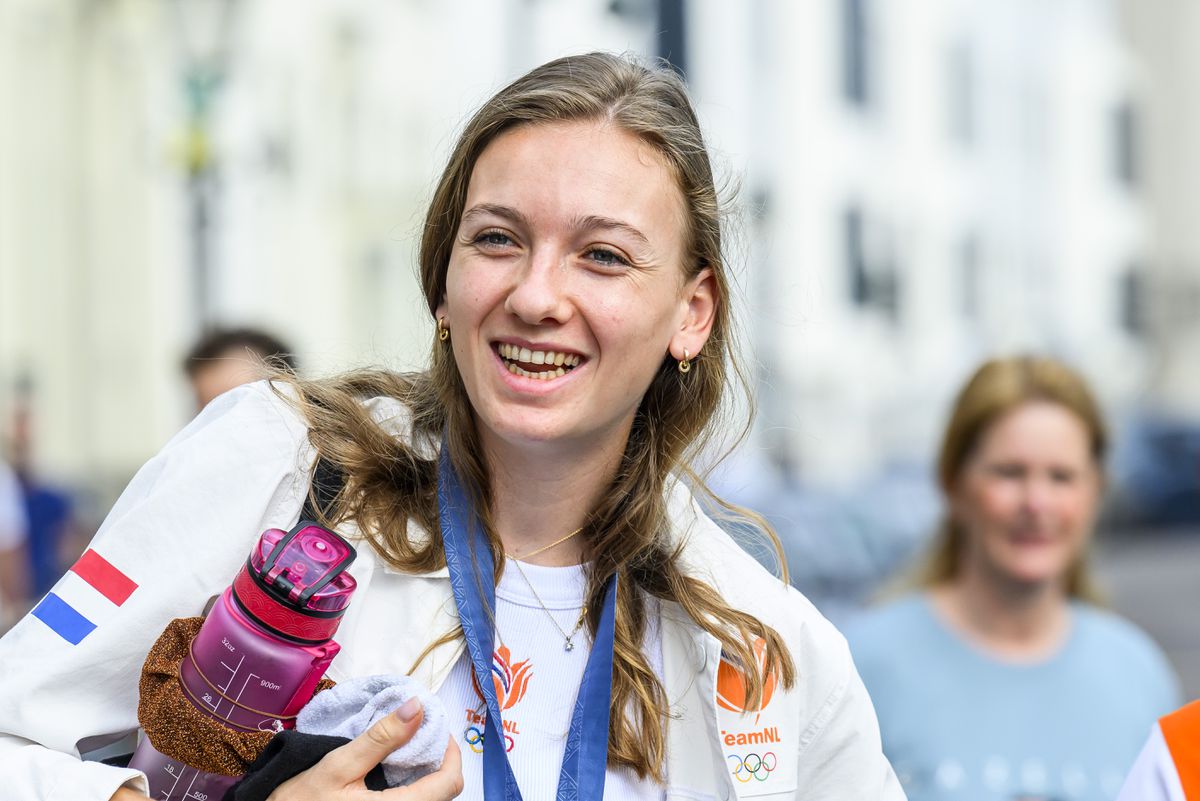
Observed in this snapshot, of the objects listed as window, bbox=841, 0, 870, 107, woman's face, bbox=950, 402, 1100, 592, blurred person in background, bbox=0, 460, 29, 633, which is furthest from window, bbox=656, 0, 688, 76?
window, bbox=841, 0, 870, 107

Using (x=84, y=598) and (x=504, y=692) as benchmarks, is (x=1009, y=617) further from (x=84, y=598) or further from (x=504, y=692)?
(x=84, y=598)

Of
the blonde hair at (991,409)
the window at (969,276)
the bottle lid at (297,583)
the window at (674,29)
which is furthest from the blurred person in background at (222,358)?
the window at (969,276)

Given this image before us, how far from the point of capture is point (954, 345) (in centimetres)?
3412

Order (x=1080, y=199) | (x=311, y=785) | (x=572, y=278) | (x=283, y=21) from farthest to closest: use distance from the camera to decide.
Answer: (x=1080, y=199) < (x=283, y=21) < (x=572, y=278) < (x=311, y=785)

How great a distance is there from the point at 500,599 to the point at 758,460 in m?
11.6

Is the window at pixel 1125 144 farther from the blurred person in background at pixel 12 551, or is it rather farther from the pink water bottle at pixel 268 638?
the pink water bottle at pixel 268 638

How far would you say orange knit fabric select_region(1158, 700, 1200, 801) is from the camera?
90.4 inches

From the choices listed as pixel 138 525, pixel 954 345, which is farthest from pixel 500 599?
pixel 954 345

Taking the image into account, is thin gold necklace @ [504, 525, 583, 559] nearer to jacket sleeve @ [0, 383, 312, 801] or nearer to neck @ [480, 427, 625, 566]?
neck @ [480, 427, 625, 566]

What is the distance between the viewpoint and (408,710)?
2055mm

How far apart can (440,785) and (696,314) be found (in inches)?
36.0

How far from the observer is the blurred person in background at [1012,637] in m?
3.93

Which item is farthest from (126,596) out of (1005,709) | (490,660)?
(1005,709)

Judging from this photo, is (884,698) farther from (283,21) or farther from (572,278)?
(283,21)
